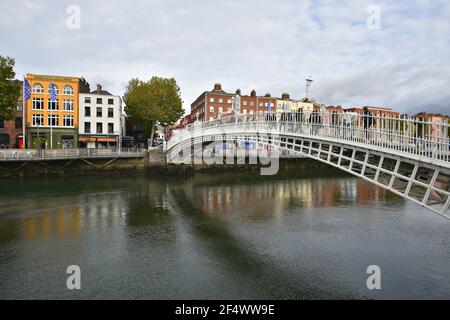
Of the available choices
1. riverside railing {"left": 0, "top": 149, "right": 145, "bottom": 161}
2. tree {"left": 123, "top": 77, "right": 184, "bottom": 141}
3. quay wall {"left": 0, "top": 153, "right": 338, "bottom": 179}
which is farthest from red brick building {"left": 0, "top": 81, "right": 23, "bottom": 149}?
tree {"left": 123, "top": 77, "right": 184, "bottom": 141}

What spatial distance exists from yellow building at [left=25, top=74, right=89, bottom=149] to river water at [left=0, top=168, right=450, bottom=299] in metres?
18.9

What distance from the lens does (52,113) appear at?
1593 inches

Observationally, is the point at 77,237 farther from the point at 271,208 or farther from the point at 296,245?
the point at 271,208

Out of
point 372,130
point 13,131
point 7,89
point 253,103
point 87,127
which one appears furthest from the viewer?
point 253,103

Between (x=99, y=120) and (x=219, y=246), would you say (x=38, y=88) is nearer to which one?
(x=99, y=120)

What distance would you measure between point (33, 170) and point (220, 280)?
2825cm

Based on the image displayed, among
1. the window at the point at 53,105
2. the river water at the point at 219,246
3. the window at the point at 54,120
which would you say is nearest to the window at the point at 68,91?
the window at the point at 53,105

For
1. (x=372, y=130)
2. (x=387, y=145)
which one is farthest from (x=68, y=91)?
(x=387, y=145)

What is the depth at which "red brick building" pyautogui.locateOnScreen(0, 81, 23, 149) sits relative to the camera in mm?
39344

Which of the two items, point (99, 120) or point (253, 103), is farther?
point (253, 103)

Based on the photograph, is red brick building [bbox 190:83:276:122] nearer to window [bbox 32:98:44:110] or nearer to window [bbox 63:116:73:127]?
window [bbox 63:116:73:127]

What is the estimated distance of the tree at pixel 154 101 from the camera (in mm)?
43594

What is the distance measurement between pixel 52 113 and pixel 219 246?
36.5 meters
